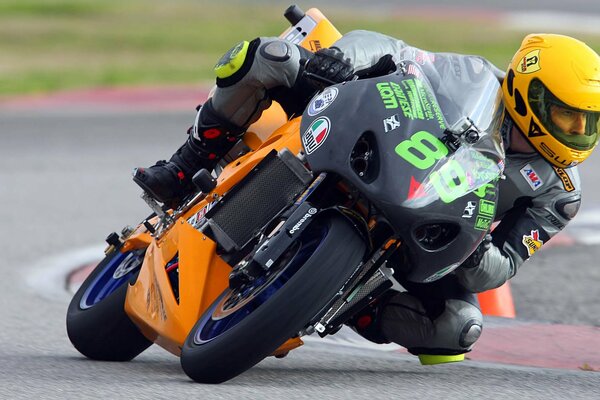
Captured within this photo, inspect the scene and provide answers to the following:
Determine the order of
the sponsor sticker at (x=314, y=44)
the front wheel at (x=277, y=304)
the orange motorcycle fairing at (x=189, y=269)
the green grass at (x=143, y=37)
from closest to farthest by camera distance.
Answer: the front wheel at (x=277, y=304) < the orange motorcycle fairing at (x=189, y=269) < the sponsor sticker at (x=314, y=44) < the green grass at (x=143, y=37)

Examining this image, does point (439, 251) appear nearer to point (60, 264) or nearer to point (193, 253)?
point (193, 253)

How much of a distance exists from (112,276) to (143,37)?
14.6 metres

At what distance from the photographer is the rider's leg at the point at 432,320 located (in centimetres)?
489

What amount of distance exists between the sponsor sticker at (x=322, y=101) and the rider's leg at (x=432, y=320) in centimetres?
91

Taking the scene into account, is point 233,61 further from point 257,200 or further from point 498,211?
point 498,211

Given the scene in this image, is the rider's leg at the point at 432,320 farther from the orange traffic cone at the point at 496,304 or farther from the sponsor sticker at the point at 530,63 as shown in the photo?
the orange traffic cone at the point at 496,304

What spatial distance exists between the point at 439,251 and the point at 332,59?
2.85 feet

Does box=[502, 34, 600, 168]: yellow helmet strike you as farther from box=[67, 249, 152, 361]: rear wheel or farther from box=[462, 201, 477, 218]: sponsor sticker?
box=[67, 249, 152, 361]: rear wheel

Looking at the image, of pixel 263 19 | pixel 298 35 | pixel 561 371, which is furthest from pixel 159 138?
pixel 263 19

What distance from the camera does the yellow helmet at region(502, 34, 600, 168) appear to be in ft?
14.2

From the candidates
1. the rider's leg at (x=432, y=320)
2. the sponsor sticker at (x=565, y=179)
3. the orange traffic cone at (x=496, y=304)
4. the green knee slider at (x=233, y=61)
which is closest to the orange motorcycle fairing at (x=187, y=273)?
the green knee slider at (x=233, y=61)

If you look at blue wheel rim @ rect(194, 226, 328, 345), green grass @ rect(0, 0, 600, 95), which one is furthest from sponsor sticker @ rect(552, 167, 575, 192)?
green grass @ rect(0, 0, 600, 95)

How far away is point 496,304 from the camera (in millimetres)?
6371

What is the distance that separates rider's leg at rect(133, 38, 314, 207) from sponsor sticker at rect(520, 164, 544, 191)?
32.8 inches
